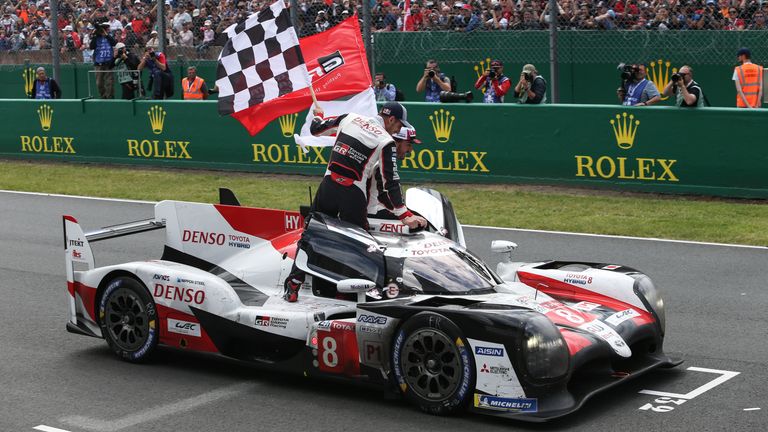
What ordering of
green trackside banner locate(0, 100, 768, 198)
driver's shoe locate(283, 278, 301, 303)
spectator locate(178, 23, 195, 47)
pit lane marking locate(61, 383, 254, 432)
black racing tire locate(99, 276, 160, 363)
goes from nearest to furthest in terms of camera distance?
pit lane marking locate(61, 383, 254, 432) → driver's shoe locate(283, 278, 301, 303) → black racing tire locate(99, 276, 160, 363) → green trackside banner locate(0, 100, 768, 198) → spectator locate(178, 23, 195, 47)

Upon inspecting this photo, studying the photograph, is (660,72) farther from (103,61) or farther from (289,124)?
(103,61)

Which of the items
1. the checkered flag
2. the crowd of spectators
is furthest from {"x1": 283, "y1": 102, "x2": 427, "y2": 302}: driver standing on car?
the crowd of spectators

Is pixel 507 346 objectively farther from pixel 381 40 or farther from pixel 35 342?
pixel 381 40

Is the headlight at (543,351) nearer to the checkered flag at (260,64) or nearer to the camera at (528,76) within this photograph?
the checkered flag at (260,64)

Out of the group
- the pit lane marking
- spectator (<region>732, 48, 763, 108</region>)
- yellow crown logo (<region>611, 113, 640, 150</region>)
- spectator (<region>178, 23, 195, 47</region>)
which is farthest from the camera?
spectator (<region>178, 23, 195, 47</region>)

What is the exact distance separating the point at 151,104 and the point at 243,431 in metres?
14.2

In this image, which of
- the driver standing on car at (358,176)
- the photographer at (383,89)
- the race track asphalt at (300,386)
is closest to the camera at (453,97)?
the photographer at (383,89)

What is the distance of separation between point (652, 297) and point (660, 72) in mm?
10421

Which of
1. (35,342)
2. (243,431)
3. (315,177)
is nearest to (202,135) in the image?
→ (315,177)

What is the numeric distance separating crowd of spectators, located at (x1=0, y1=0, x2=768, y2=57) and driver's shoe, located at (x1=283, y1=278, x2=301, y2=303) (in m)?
8.32

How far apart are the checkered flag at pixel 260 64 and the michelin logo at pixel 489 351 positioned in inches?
180

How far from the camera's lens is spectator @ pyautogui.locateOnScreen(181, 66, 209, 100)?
2112 centimetres

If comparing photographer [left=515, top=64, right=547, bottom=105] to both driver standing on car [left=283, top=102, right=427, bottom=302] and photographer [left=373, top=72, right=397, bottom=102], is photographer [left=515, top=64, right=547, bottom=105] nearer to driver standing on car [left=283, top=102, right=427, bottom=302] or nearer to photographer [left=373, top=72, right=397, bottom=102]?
photographer [left=373, top=72, right=397, bottom=102]

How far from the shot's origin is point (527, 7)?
712 inches
